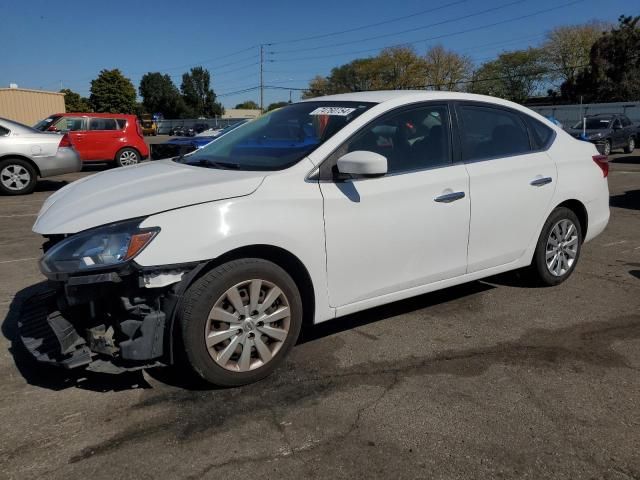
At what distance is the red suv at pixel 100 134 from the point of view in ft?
49.5

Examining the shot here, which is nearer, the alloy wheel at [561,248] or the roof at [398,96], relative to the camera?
the roof at [398,96]

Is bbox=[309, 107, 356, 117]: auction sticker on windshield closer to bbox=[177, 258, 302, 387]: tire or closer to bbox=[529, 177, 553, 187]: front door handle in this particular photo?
bbox=[177, 258, 302, 387]: tire

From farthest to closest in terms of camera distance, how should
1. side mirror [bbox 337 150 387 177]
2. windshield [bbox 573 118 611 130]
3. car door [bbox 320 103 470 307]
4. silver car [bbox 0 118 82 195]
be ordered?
windshield [bbox 573 118 611 130]
silver car [bbox 0 118 82 195]
car door [bbox 320 103 470 307]
side mirror [bbox 337 150 387 177]

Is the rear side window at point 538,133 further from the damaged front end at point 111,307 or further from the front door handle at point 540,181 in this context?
the damaged front end at point 111,307

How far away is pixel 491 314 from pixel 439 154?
1342 millimetres

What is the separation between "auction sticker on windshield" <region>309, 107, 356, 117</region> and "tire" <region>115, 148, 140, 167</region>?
42.2 feet

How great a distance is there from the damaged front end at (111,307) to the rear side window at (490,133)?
230 centimetres

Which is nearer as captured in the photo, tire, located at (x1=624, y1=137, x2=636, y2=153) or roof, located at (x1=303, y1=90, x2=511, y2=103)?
roof, located at (x1=303, y1=90, x2=511, y2=103)

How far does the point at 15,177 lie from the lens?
10.7 m

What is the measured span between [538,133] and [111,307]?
359 cm

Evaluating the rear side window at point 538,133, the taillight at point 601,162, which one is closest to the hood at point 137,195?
the rear side window at point 538,133

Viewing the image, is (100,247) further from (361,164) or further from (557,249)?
(557,249)

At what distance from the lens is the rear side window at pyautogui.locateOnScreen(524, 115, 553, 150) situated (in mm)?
4504

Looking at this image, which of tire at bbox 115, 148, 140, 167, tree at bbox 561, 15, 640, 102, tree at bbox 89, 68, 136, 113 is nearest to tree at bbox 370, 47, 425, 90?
tree at bbox 561, 15, 640, 102
